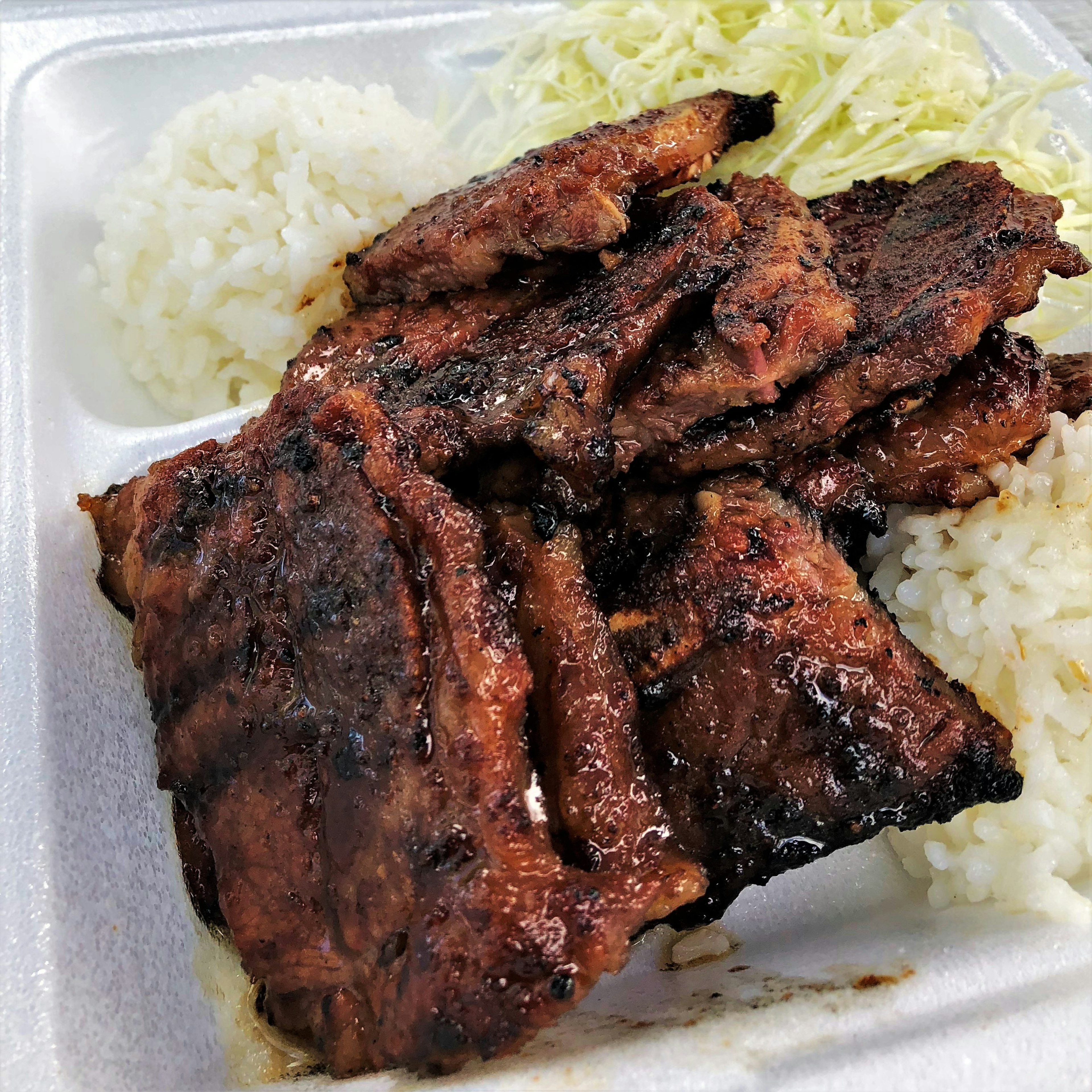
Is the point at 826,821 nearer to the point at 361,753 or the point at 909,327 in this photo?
the point at 361,753

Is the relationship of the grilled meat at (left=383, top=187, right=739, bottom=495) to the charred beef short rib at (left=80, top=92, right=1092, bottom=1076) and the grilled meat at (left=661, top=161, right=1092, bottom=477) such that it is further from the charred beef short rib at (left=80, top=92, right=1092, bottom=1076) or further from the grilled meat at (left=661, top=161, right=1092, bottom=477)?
the grilled meat at (left=661, top=161, right=1092, bottom=477)

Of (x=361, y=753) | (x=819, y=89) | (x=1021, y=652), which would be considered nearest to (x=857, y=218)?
(x=819, y=89)

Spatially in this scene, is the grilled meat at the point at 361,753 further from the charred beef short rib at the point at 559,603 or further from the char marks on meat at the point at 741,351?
the char marks on meat at the point at 741,351

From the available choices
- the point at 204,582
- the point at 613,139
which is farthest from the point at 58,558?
the point at 613,139

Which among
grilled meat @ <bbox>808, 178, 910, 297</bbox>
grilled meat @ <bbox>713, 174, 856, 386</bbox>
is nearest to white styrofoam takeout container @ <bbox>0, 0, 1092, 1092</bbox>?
grilled meat @ <bbox>713, 174, 856, 386</bbox>

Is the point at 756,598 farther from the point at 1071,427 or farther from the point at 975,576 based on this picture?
the point at 1071,427

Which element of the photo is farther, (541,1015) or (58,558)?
(58,558)
